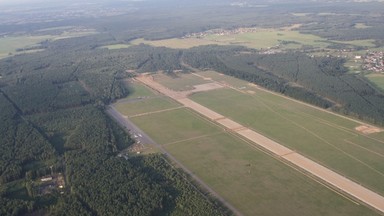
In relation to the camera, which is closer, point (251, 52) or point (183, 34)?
point (251, 52)

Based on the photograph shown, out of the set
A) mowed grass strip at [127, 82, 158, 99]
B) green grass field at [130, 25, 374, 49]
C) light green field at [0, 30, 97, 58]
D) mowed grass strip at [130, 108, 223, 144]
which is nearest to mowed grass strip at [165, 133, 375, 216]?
mowed grass strip at [130, 108, 223, 144]

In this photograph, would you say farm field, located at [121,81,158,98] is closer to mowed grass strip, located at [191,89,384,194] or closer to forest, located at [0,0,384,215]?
forest, located at [0,0,384,215]

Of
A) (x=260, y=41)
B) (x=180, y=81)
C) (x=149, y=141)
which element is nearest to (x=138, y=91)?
(x=180, y=81)

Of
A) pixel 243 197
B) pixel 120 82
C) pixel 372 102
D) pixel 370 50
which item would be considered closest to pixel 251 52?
pixel 370 50

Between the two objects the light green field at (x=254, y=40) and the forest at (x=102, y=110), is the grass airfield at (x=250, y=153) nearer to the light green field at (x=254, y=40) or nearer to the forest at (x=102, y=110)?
the forest at (x=102, y=110)

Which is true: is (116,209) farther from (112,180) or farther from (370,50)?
(370,50)

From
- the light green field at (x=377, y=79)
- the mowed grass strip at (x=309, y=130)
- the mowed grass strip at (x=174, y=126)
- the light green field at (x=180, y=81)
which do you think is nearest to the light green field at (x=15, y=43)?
the light green field at (x=180, y=81)
